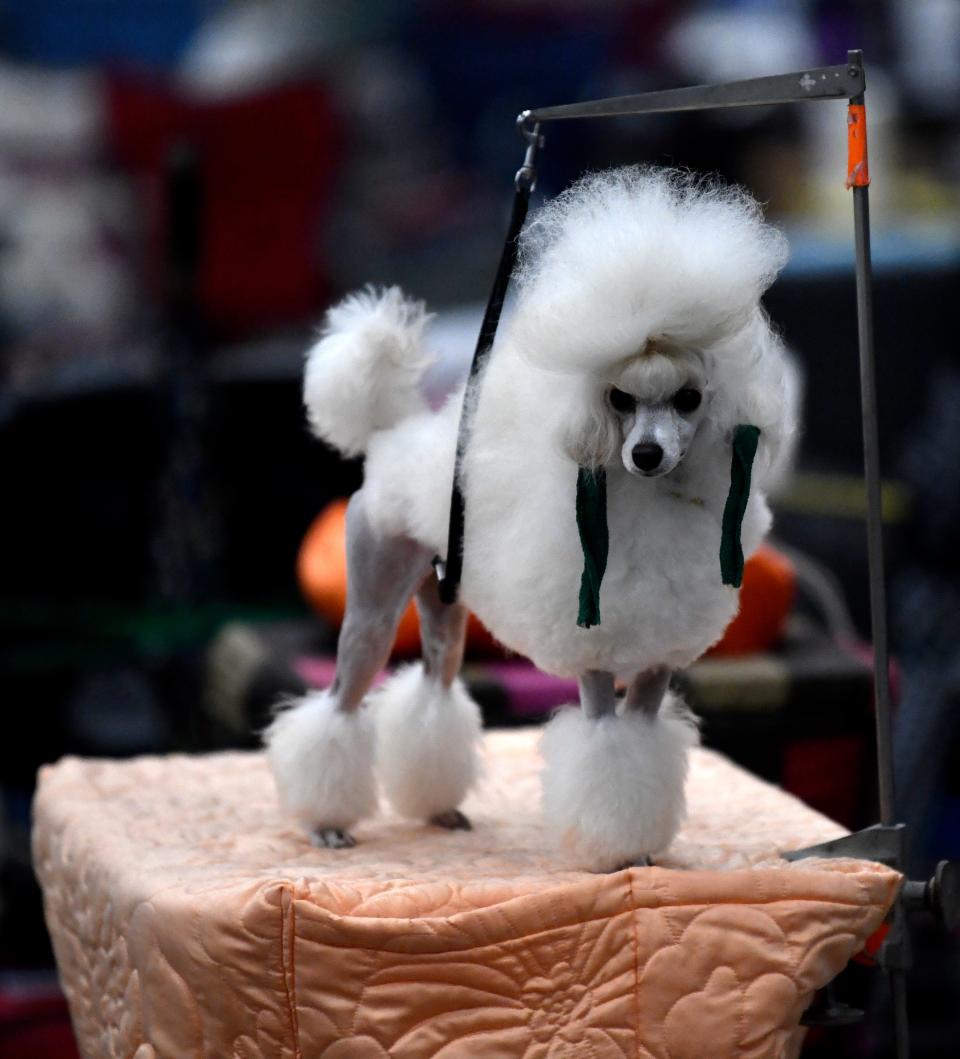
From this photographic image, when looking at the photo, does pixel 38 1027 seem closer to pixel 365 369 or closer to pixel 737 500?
pixel 365 369

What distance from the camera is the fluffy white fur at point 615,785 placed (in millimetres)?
1065

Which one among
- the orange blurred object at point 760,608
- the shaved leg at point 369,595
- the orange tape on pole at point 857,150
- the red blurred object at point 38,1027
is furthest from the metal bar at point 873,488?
the red blurred object at point 38,1027

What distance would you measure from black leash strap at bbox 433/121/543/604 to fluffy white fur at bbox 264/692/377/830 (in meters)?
0.16

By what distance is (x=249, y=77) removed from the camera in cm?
300

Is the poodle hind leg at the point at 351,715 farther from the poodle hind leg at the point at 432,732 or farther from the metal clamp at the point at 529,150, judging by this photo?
the metal clamp at the point at 529,150

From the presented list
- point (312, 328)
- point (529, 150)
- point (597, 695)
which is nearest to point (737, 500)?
point (597, 695)

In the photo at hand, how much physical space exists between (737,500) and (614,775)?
8.4 inches

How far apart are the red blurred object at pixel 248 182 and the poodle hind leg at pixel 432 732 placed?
5.53 feet

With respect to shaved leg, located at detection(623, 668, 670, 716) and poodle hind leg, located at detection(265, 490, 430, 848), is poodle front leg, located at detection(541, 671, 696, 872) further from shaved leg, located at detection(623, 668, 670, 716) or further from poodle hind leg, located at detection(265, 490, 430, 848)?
poodle hind leg, located at detection(265, 490, 430, 848)

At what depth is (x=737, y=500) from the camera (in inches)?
39.8

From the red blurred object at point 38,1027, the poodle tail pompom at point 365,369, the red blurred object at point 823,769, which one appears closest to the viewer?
the poodle tail pompom at point 365,369

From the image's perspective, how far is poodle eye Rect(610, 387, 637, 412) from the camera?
3.30ft

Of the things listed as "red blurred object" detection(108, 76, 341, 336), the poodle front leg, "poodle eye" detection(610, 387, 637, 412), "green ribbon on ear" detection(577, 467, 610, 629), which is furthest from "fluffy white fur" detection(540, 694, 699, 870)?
"red blurred object" detection(108, 76, 341, 336)

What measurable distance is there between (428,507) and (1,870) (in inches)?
35.0
